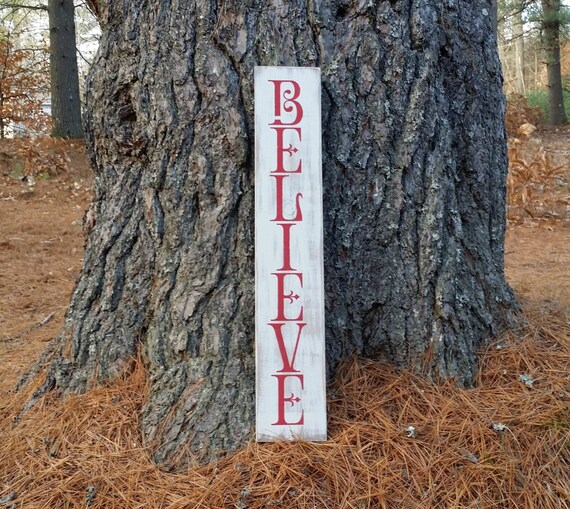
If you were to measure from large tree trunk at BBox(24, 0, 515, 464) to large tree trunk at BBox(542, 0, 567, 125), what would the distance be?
1536 centimetres

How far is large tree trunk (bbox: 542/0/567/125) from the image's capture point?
50.8ft

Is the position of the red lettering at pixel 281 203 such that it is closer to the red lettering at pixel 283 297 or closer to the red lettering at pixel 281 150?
the red lettering at pixel 281 150

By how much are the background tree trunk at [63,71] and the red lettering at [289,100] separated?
10.2 metres

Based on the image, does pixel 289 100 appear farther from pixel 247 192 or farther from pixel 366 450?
pixel 366 450

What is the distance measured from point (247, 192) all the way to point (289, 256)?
0.30 metres

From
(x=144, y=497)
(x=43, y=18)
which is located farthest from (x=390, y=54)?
(x=43, y=18)

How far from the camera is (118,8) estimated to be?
2357 millimetres

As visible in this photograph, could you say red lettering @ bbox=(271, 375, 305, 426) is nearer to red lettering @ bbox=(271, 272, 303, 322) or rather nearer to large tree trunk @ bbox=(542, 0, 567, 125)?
red lettering @ bbox=(271, 272, 303, 322)

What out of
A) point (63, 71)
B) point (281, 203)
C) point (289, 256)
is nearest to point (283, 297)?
point (289, 256)

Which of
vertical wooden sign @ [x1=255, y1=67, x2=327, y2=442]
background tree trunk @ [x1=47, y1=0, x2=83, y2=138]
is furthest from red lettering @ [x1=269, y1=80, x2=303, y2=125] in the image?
background tree trunk @ [x1=47, y1=0, x2=83, y2=138]

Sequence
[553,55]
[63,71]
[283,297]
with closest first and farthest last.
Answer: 1. [283,297]
2. [63,71]
3. [553,55]

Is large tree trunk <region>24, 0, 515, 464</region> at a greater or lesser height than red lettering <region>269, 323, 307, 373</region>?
greater

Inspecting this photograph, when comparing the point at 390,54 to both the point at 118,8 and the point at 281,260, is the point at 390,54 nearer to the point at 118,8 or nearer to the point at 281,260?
the point at 281,260

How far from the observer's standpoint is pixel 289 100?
215 cm
